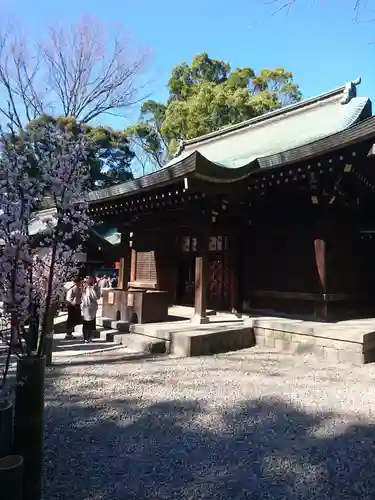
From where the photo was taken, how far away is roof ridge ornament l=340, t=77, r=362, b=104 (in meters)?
10.5

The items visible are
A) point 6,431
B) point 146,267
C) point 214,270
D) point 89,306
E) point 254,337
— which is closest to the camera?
point 6,431

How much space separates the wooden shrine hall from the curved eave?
2cm

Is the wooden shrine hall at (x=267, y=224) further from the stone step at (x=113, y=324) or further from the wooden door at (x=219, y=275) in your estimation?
the stone step at (x=113, y=324)

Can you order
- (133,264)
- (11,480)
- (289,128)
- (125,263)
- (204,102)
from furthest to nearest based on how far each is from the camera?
(204,102) < (133,264) < (289,128) < (125,263) < (11,480)

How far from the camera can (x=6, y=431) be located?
2.11 meters

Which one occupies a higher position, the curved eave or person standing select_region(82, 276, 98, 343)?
the curved eave

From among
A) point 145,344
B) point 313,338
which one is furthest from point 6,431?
point 313,338

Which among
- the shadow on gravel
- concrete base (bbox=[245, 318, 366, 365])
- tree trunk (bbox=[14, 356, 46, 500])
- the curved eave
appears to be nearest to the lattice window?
the curved eave

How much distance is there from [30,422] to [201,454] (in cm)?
138

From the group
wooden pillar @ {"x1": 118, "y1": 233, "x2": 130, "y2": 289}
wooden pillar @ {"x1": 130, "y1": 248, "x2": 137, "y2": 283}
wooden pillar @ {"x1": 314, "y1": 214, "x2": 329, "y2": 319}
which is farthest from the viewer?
wooden pillar @ {"x1": 130, "y1": 248, "x2": 137, "y2": 283}

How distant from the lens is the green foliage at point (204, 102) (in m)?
22.4

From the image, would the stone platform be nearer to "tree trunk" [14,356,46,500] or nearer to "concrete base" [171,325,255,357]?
"concrete base" [171,325,255,357]

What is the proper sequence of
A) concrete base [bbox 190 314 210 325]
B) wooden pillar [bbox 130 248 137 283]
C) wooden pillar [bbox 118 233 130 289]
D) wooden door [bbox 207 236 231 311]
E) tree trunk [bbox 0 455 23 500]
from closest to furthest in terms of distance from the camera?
tree trunk [bbox 0 455 23 500], concrete base [bbox 190 314 210 325], wooden door [bbox 207 236 231 311], wooden pillar [bbox 118 233 130 289], wooden pillar [bbox 130 248 137 283]

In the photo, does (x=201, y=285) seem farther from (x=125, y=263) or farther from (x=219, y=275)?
(x=125, y=263)
